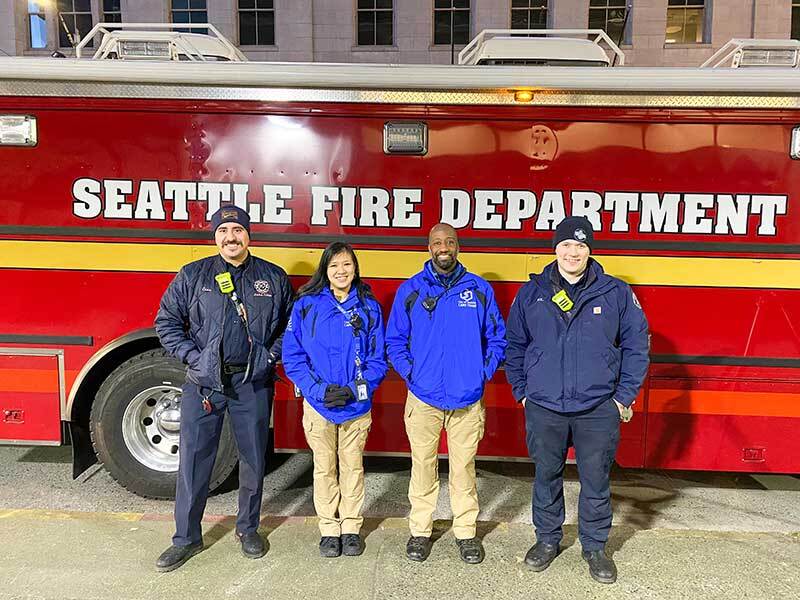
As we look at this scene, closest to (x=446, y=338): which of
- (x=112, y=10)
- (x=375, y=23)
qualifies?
(x=375, y=23)

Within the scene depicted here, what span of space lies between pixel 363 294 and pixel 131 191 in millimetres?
1788

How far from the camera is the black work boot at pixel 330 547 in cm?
333

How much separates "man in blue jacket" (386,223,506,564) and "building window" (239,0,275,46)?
1165 cm

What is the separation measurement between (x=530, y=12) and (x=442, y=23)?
1.84 m

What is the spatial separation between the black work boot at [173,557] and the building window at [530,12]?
12.4 meters

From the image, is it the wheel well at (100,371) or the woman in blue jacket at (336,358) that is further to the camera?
the wheel well at (100,371)

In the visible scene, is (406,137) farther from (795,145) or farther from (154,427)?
(154,427)

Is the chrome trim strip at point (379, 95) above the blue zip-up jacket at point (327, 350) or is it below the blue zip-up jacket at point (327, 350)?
above

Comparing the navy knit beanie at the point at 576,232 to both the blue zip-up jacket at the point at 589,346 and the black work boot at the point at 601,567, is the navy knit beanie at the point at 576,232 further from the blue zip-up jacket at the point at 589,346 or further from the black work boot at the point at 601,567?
the black work boot at the point at 601,567

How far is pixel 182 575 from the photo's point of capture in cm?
319

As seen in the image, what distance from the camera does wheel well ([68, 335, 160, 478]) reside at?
399 cm

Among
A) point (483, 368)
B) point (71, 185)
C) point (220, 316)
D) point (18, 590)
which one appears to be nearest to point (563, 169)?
point (483, 368)

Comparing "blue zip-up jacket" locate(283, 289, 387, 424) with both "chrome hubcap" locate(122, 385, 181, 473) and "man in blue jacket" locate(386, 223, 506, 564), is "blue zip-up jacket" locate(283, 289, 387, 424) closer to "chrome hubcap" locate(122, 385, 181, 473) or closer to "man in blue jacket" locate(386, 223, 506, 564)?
"man in blue jacket" locate(386, 223, 506, 564)

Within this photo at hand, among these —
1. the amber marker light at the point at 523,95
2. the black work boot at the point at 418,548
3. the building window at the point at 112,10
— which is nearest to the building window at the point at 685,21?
the amber marker light at the point at 523,95
